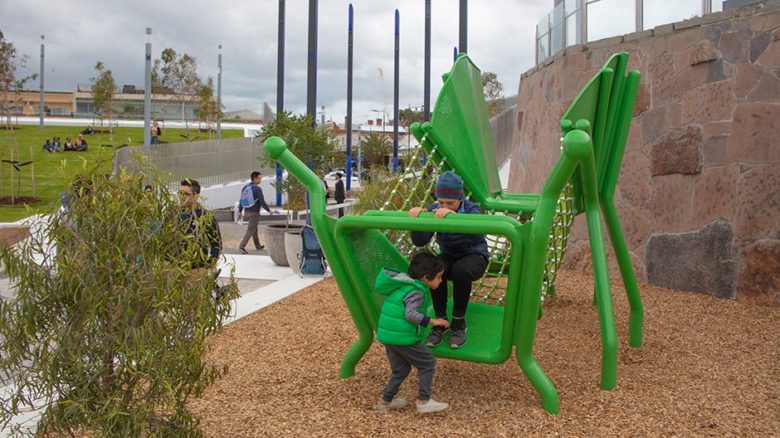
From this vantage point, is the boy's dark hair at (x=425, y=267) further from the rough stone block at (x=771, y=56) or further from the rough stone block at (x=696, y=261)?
the rough stone block at (x=771, y=56)

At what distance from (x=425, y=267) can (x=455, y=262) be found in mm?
382

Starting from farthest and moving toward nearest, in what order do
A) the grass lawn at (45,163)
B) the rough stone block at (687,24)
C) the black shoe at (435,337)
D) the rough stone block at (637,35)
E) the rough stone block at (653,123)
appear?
the rough stone block at (637,35) < the rough stone block at (653,123) < the rough stone block at (687,24) < the black shoe at (435,337) < the grass lawn at (45,163)

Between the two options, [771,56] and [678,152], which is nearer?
[771,56]

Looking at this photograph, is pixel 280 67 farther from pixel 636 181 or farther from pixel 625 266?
pixel 625 266

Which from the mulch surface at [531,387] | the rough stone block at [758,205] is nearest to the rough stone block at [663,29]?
the rough stone block at [758,205]

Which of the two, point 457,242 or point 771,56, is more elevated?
point 771,56

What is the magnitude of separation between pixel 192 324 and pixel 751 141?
5912mm

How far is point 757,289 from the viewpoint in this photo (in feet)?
24.1

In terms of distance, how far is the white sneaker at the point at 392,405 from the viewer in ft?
13.9

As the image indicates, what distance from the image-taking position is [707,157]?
7.80 metres

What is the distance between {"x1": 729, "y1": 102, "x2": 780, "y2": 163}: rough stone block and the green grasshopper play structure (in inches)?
83.4

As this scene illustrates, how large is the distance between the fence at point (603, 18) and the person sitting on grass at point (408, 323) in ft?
18.8

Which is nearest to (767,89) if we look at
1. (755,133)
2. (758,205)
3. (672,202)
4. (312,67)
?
(755,133)

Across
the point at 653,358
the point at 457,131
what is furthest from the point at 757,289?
the point at 457,131
